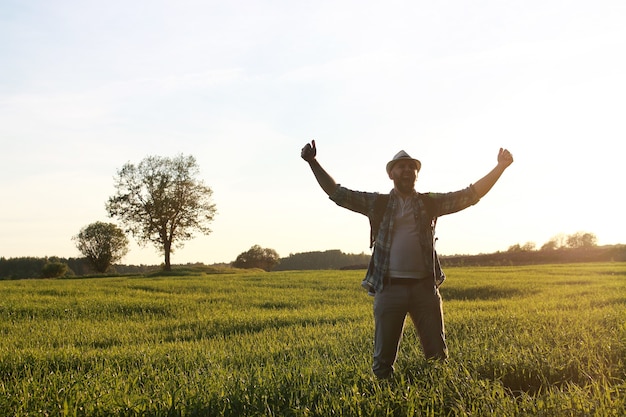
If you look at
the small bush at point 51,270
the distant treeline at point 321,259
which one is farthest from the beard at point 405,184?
the distant treeline at point 321,259

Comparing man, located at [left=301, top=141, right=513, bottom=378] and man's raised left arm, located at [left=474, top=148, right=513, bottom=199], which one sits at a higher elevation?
man's raised left arm, located at [left=474, top=148, right=513, bottom=199]

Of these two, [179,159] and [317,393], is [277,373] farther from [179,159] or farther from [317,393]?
[179,159]

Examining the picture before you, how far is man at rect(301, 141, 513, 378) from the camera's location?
558 centimetres

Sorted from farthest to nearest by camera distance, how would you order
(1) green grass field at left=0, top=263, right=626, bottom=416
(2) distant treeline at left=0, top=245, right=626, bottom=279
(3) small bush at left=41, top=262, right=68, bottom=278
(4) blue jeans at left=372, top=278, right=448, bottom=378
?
(3) small bush at left=41, top=262, right=68, bottom=278, (2) distant treeline at left=0, top=245, right=626, bottom=279, (4) blue jeans at left=372, top=278, right=448, bottom=378, (1) green grass field at left=0, top=263, right=626, bottom=416

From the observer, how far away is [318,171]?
569 cm

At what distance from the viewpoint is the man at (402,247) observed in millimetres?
5578

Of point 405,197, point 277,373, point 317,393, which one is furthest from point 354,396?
point 405,197

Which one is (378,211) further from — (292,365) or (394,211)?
(292,365)

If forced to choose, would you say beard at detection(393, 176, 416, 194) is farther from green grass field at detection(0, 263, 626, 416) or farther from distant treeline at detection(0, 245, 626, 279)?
distant treeline at detection(0, 245, 626, 279)

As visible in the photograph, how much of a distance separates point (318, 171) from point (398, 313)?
5.64 ft

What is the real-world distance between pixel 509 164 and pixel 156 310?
13.2m

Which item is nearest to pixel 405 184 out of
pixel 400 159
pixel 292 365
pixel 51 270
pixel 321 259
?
pixel 400 159

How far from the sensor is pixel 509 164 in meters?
5.93

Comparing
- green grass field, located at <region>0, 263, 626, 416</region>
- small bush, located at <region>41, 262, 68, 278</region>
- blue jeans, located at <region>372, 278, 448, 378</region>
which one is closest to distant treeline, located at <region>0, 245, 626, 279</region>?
small bush, located at <region>41, 262, 68, 278</region>
